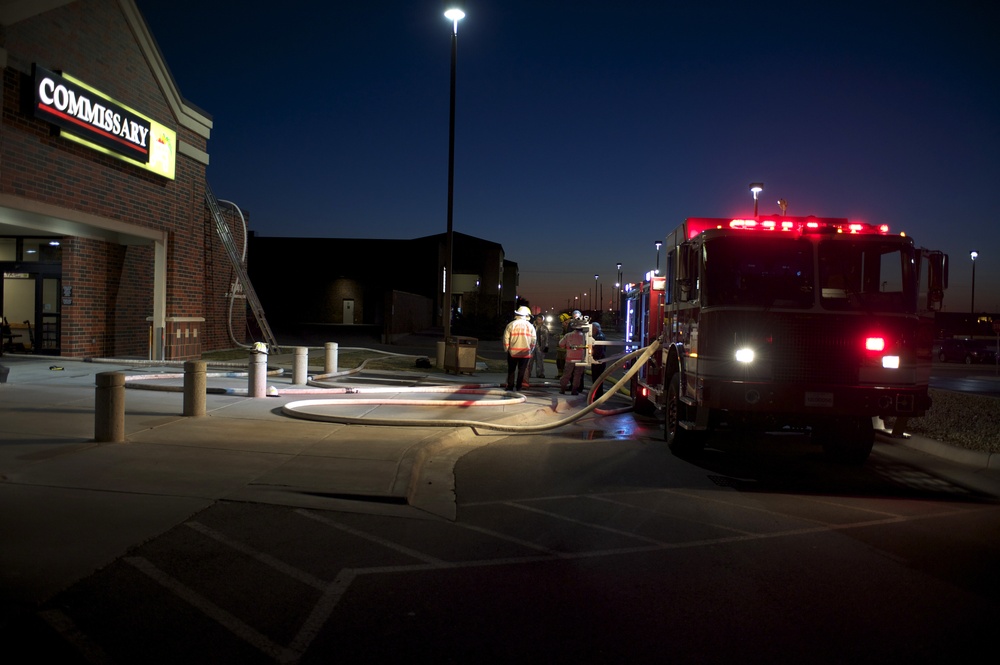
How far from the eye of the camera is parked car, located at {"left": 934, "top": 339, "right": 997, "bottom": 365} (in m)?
35.5

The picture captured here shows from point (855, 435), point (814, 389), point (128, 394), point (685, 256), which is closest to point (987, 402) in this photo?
point (855, 435)

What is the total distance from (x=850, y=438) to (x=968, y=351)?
32.4 metres

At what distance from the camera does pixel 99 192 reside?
592 inches

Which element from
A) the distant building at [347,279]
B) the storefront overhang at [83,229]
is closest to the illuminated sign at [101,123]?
the storefront overhang at [83,229]

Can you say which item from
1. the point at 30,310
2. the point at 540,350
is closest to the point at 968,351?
the point at 540,350

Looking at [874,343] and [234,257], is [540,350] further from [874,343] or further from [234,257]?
[874,343]

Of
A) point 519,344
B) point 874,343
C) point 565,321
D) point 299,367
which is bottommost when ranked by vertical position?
point 299,367

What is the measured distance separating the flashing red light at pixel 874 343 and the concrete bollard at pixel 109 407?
8166 mm

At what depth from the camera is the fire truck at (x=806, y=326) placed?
8.01 m

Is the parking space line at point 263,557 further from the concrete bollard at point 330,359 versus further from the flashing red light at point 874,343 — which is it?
the concrete bollard at point 330,359

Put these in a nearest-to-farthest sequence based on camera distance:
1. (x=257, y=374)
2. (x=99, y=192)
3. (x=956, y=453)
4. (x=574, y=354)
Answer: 1. (x=956, y=453)
2. (x=257, y=374)
3. (x=574, y=354)
4. (x=99, y=192)

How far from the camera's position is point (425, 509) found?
6.55m

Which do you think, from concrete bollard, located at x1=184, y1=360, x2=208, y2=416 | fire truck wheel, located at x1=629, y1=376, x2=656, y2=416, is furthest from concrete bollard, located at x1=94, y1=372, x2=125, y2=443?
fire truck wheel, located at x1=629, y1=376, x2=656, y2=416

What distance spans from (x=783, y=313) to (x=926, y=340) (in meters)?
1.67
